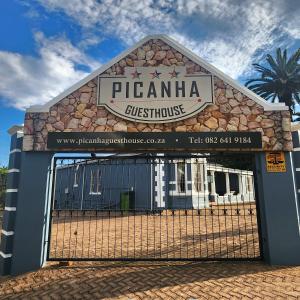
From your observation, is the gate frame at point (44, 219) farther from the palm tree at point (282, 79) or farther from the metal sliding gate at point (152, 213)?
the palm tree at point (282, 79)

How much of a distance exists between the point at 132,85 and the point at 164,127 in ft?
4.61

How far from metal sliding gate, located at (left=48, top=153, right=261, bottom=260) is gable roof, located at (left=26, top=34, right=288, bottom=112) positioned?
140 cm

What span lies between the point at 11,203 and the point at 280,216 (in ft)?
20.8

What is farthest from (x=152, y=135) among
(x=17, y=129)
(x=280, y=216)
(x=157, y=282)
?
(x=280, y=216)

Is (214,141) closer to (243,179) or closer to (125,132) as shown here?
(125,132)

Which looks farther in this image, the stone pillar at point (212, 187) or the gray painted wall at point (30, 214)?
the stone pillar at point (212, 187)

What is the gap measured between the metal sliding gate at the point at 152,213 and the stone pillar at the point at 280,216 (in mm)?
509

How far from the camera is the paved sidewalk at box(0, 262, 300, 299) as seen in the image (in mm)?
4664

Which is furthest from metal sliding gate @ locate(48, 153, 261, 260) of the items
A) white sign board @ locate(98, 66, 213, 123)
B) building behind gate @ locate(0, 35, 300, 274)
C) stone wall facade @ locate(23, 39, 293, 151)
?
white sign board @ locate(98, 66, 213, 123)

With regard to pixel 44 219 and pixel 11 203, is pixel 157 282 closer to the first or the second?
pixel 44 219

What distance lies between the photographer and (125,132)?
652 centimetres

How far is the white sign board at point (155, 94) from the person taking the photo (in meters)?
6.63

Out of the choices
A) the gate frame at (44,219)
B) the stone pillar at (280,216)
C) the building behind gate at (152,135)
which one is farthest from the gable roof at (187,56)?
the stone pillar at (280,216)

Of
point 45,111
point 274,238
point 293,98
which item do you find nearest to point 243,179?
point 293,98
